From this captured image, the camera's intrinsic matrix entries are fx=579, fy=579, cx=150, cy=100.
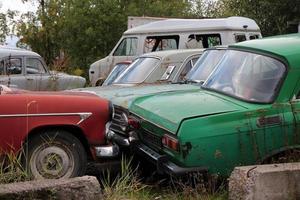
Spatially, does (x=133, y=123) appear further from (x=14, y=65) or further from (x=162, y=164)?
(x=14, y=65)

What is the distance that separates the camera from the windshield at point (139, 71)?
10546mm

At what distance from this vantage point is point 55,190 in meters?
4.89

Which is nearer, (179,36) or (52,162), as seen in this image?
(52,162)

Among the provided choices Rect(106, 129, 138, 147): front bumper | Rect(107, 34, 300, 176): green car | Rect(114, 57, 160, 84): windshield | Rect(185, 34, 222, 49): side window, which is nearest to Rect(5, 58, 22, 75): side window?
Rect(185, 34, 222, 49): side window

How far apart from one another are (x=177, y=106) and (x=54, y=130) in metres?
1.44

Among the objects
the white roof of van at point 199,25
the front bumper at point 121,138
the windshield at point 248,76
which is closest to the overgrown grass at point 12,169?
the front bumper at point 121,138

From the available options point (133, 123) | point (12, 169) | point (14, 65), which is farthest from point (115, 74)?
point (12, 169)

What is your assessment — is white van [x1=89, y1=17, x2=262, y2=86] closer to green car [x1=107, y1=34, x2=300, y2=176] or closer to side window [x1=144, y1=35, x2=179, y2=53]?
side window [x1=144, y1=35, x2=179, y2=53]

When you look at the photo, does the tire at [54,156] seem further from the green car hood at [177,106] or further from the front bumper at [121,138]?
the green car hood at [177,106]

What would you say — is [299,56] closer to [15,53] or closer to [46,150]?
[46,150]

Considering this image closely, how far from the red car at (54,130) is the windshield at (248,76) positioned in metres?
1.41

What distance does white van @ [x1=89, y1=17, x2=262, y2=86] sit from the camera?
1622 cm

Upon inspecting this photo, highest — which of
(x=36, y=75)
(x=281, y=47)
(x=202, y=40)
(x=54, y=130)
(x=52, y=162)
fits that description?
(x=281, y=47)

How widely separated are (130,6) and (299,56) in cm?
1933
